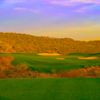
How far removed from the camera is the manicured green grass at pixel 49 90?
18.1 feet

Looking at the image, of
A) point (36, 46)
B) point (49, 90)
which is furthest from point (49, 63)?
point (36, 46)

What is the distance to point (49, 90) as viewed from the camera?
6.15 meters

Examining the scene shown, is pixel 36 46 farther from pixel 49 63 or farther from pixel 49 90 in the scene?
pixel 49 90

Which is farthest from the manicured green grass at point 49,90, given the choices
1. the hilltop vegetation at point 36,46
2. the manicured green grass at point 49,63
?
the hilltop vegetation at point 36,46

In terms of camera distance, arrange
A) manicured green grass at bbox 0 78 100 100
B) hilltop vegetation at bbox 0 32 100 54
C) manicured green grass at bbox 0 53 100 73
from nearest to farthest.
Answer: manicured green grass at bbox 0 78 100 100 < manicured green grass at bbox 0 53 100 73 < hilltop vegetation at bbox 0 32 100 54

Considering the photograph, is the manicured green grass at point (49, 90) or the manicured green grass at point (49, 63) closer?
the manicured green grass at point (49, 90)

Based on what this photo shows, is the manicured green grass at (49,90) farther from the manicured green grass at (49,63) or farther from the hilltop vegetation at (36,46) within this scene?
the hilltop vegetation at (36,46)

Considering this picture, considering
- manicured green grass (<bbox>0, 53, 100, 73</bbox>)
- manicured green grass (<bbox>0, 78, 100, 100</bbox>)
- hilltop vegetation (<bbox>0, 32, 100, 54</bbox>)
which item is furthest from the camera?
hilltop vegetation (<bbox>0, 32, 100, 54</bbox>)

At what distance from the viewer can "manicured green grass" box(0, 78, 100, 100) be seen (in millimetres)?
5512

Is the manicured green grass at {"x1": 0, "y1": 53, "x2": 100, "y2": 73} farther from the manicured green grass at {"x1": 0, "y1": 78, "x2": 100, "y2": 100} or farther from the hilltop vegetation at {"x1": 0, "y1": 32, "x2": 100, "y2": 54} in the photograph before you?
the hilltop vegetation at {"x1": 0, "y1": 32, "x2": 100, "y2": 54}

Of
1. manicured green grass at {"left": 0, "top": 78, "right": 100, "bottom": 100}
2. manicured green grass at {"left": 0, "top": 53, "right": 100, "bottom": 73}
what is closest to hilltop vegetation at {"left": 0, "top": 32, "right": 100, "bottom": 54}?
manicured green grass at {"left": 0, "top": 53, "right": 100, "bottom": 73}

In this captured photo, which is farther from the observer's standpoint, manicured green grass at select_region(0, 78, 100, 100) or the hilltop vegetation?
the hilltop vegetation

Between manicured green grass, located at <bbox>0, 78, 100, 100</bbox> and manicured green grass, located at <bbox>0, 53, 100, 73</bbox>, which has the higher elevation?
manicured green grass, located at <bbox>0, 78, 100, 100</bbox>

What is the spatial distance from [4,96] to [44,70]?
11904 mm
